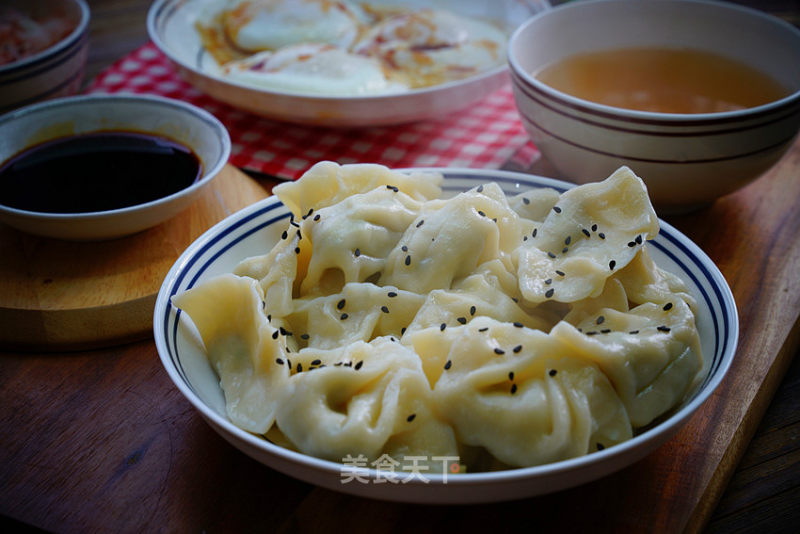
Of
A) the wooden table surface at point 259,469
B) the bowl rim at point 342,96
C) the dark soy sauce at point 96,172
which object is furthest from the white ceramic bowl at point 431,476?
the bowl rim at point 342,96

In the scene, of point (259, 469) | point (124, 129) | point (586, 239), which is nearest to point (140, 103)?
point (124, 129)

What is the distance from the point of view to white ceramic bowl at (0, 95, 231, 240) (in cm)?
229

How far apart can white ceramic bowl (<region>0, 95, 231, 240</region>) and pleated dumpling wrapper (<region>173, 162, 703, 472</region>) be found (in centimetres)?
43

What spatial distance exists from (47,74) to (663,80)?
8.39ft

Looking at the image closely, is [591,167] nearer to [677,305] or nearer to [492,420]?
[677,305]

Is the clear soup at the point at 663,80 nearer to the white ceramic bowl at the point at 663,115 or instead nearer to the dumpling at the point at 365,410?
the white ceramic bowl at the point at 663,115

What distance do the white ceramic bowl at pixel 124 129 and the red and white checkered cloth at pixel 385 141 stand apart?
0.93ft

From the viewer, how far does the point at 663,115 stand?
2303mm

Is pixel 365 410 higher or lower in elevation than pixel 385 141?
higher

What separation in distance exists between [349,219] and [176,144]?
1128 mm

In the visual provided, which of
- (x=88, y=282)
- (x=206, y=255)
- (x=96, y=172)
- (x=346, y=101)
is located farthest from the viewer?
(x=346, y=101)

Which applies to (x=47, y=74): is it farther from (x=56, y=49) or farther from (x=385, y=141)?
(x=385, y=141)

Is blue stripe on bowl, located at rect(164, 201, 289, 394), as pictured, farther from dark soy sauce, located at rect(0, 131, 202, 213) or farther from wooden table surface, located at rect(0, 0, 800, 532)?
dark soy sauce, located at rect(0, 131, 202, 213)

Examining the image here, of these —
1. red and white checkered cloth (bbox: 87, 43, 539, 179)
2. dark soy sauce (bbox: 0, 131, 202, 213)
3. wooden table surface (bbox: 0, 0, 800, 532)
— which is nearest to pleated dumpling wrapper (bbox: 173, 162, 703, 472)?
wooden table surface (bbox: 0, 0, 800, 532)
